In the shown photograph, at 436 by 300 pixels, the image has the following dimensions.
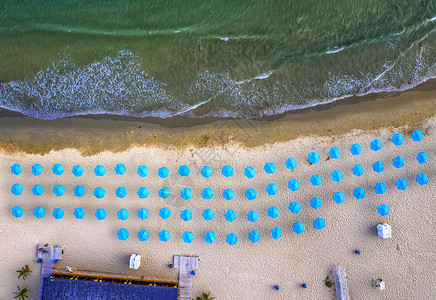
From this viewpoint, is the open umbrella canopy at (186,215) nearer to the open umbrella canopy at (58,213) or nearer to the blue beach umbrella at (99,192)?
the blue beach umbrella at (99,192)

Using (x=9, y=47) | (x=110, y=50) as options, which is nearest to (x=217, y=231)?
(x=110, y=50)

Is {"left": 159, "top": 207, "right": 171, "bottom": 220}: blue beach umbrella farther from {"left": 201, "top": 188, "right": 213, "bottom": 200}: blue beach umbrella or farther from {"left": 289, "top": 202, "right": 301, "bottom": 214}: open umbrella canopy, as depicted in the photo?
{"left": 289, "top": 202, "right": 301, "bottom": 214}: open umbrella canopy

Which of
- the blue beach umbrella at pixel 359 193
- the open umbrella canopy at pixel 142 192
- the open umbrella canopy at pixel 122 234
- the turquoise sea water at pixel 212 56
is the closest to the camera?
the blue beach umbrella at pixel 359 193

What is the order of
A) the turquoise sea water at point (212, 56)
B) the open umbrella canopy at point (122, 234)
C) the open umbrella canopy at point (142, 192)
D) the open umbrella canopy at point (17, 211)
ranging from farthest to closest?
the turquoise sea water at point (212, 56)
the open umbrella canopy at point (17, 211)
the open umbrella canopy at point (122, 234)
the open umbrella canopy at point (142, 192)

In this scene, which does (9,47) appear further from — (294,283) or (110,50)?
(294,283)

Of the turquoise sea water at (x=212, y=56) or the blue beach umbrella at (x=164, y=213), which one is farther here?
the turquoise sea water at (x=212, y=56)

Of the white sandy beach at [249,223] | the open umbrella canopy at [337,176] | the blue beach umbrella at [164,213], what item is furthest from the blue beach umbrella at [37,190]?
the open umbrella canopy at [337,176]

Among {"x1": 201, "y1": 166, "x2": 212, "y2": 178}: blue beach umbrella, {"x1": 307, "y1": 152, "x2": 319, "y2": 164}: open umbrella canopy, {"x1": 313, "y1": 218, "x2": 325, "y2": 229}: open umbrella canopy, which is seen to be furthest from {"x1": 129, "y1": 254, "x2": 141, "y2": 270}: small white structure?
{"x1": 307, "y1": 152, "x2": 319, "y2": 164}: open umbrella canopy
